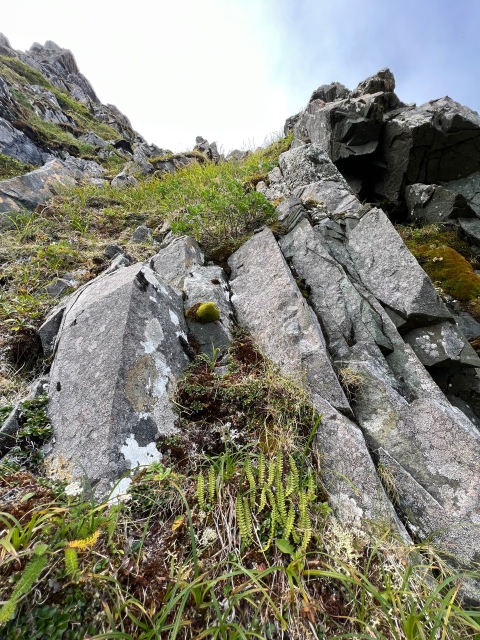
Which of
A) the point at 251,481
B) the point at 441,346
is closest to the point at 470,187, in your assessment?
the point at 441,346

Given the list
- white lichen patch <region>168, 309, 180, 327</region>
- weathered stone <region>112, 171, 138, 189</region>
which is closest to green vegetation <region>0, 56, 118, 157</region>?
weathered stone <region>112, 171, 138, 189</region>

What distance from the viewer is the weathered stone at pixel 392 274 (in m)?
4.44

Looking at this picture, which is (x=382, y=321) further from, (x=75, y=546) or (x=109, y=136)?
(x=109, y=136)

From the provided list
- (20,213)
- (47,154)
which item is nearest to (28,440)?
(20,213)

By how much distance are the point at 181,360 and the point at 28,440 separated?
169 cm

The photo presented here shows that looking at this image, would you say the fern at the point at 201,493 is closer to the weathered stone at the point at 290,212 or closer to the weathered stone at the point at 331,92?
the weathered stone at the point at 290,212

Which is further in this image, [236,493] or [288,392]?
[288,392]

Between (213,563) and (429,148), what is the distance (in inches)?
447

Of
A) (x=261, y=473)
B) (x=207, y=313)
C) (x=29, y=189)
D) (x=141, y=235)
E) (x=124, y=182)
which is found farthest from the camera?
(x=124, y=182)

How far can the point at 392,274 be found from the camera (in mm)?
4934

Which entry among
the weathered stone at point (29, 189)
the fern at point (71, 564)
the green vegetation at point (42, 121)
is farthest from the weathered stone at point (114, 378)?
the green vegetation at point (42, 121)

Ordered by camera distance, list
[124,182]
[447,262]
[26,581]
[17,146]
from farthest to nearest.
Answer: [17,146] < [124,182] < [447,262] < [26,581]

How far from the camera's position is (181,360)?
3686 mm

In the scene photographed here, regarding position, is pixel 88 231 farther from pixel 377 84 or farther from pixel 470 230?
pixel 377 84
